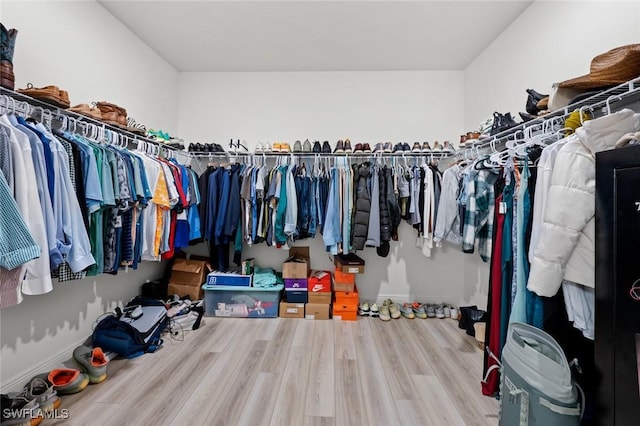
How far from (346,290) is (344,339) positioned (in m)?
0.55

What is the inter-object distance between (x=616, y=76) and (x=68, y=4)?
356cm

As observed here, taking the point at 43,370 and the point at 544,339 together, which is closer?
the point at 544,339

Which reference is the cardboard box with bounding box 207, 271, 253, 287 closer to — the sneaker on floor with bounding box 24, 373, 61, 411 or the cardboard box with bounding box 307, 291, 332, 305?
the cardboard box with bounding box 307, 291, 332, 305

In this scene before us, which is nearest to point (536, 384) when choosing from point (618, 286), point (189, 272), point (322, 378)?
point (618, 286)

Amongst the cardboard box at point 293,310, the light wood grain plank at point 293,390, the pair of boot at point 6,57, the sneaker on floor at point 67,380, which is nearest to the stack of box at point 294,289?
the cardboard box at point 293,310

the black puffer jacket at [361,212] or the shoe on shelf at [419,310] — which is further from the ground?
the black puffer jacket at [361,212]

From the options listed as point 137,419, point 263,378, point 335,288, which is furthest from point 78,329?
point 335,288

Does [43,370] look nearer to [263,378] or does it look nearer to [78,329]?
[78,329]

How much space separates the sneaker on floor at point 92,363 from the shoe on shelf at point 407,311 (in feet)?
8.73

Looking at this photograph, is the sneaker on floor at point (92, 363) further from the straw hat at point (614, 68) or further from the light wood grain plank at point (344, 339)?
the straw hat at point (614, 68)

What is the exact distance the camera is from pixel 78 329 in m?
2.00

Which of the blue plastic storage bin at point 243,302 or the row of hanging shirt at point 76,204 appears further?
the blue plastic storage bin at point 243,302

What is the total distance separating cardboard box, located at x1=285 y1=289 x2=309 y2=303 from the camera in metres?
2.71

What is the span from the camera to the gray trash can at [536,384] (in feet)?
3.31
